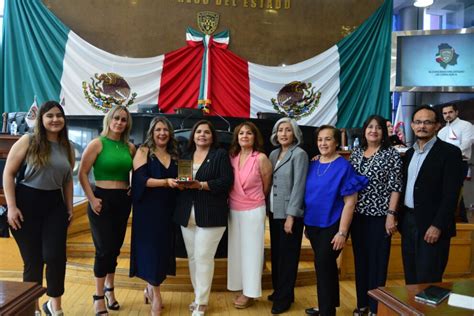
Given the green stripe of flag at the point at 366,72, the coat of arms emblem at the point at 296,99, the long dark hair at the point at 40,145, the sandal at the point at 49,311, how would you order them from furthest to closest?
1. the coat of arms emblem at the point at 296,99
2. the green stripe of flag at the point at 366,72
3. the sandal at the point at 49,311
4. the long dark hair at the point at 40,145

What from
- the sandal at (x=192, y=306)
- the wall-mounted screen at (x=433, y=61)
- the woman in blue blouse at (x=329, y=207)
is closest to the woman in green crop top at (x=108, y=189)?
the sandal at (x=192, y=306)

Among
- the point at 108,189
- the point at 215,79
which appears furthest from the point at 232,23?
the point at 108,189

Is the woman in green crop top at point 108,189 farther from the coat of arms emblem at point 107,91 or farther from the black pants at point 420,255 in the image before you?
the coat of arms emblem at point 107,91

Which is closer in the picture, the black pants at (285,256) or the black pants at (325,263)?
the black pants at (325,263)

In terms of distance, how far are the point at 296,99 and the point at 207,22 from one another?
6.60ft

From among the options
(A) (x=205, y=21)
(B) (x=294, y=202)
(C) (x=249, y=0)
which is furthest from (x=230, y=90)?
(B) (x=294, y=202)

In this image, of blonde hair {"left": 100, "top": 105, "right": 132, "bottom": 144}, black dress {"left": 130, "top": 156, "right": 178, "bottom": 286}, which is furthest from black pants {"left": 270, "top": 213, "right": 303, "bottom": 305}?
blonde hair {"left": 100, "top": 105, "right": 132, "bottom": 144}

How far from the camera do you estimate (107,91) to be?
6.42 metres

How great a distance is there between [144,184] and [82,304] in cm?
111

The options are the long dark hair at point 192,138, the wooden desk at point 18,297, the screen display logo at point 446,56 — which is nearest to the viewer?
the wooden desk at point 18,297

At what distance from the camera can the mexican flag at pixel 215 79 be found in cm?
617

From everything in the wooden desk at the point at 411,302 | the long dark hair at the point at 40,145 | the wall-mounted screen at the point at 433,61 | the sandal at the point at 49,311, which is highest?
the wall-mounted screen at the point at 433,61

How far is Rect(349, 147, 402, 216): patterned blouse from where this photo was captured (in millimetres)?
2422

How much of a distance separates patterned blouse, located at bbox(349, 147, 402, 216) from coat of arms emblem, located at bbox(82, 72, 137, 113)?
15.9ft
